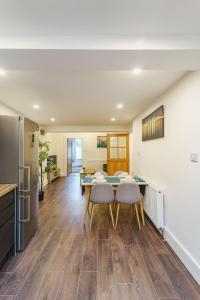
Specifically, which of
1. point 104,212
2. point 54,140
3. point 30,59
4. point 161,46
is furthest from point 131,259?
point 54,140

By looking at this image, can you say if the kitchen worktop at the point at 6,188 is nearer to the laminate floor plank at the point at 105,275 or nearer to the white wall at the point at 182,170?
the laminate floor plank at the point at 105,275

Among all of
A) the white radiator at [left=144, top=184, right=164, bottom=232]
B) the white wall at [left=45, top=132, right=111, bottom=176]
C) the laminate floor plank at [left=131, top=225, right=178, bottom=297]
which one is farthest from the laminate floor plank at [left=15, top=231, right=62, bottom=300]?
the white wall at [left=45, top=132, right=111, bottom=176]

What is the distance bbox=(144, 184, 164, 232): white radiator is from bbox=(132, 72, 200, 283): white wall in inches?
3.2

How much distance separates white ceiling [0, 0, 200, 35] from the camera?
114cm

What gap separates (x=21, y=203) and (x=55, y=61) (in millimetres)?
1843


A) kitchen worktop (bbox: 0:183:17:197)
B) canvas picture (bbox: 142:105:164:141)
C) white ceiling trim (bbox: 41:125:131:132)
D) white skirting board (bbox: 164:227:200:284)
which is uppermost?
white ceiling trim (bbox: 41:125:131:132)

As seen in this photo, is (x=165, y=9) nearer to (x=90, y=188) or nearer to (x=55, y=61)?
(x=55, y=61)

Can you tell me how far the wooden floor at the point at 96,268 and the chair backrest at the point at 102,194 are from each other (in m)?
0.48

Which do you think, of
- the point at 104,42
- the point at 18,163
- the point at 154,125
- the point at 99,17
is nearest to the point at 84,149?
the point at 154,125

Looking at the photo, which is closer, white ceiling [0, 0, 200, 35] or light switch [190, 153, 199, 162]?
white ceiling [0, 0, 200, 35]

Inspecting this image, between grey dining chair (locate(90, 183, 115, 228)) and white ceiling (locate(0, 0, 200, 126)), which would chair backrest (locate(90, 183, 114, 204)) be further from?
white ceiling (locate(0, 0, 200, 126))

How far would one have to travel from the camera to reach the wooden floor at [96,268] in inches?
66.4

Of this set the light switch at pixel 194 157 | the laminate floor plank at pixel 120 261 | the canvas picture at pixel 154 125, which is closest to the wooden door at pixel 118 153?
the canvas picture at pixel 154 125

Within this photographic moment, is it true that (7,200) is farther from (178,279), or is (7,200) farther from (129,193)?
(178,279)
